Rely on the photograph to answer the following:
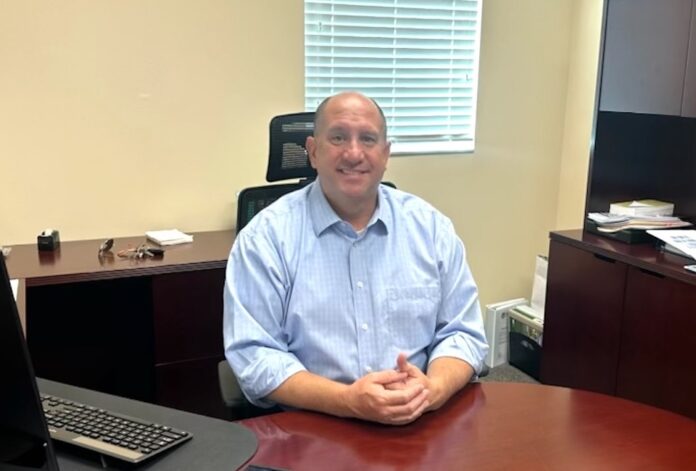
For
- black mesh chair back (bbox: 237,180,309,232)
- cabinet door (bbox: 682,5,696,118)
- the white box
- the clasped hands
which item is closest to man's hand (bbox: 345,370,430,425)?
the clasped hands

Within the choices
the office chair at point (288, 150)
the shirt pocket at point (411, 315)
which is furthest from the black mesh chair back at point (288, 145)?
the shirt pocket at point (411, 315)

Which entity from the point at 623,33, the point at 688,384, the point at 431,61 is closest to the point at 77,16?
the point at 431,61

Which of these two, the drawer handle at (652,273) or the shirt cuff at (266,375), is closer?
the shirt cuff at (266,375)

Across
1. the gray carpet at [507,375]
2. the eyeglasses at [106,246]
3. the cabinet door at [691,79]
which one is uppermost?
the cabinet door at [691,79]

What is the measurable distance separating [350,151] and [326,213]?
0.16 meters

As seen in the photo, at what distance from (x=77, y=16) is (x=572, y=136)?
7.56 feet

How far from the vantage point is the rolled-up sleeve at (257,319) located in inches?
59.6

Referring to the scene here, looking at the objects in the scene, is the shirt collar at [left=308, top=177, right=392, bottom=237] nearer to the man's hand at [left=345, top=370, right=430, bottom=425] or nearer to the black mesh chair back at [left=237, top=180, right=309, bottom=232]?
the man's hand at [left=345, top=370, right=430, bottom=425]

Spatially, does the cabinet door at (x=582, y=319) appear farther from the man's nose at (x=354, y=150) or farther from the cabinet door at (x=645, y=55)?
the man's nose at (x=354, y=150)

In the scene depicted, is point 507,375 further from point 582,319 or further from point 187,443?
point 187,443

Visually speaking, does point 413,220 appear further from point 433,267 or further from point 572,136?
point 572,136

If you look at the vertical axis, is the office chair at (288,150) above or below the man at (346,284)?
above

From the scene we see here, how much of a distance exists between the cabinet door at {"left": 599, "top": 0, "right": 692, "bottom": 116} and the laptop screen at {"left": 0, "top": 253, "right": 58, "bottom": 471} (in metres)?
2.38

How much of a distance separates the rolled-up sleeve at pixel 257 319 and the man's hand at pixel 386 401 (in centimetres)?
21
